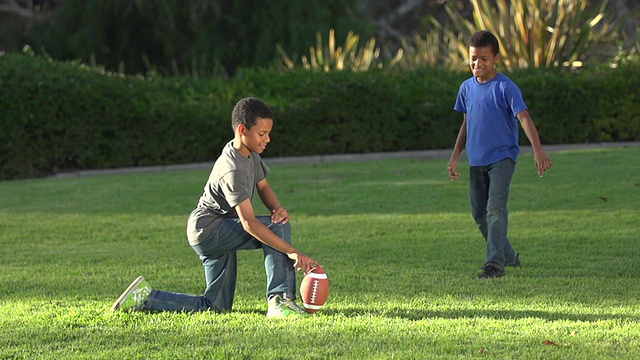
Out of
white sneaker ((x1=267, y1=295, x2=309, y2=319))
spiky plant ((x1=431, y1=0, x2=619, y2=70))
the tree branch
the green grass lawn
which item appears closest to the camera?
A: the green grass lawn

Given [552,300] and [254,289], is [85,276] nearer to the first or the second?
[254,289]

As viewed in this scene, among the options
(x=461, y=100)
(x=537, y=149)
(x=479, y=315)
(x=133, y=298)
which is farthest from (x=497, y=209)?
(x=133, y=298)

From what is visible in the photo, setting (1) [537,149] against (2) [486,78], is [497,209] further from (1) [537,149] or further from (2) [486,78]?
(2) [486,78]

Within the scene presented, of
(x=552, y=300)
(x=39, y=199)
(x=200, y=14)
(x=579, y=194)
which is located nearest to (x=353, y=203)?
(x=579, y=194)

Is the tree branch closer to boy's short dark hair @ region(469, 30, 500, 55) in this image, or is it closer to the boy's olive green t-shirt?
boy's short dark hair @ region(469, 30, 500, 55)

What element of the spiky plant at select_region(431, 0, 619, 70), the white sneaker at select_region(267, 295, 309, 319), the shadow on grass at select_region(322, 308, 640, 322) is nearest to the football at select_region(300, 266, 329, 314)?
the white sneaker at select_region(267, 295, 309, 319)

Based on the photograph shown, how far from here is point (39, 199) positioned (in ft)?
41.2

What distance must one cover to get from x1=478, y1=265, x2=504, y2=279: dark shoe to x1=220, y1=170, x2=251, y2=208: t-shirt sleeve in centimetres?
216

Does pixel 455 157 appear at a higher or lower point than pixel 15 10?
lower

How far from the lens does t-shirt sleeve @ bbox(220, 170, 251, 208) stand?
5445 mm

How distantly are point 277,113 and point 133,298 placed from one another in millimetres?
10865

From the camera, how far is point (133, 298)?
576cm

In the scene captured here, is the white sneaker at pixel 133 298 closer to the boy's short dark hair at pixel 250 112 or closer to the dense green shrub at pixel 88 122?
the boy's short dark hair at pixel 250 112

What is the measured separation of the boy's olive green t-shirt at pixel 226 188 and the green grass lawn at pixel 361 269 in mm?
492
